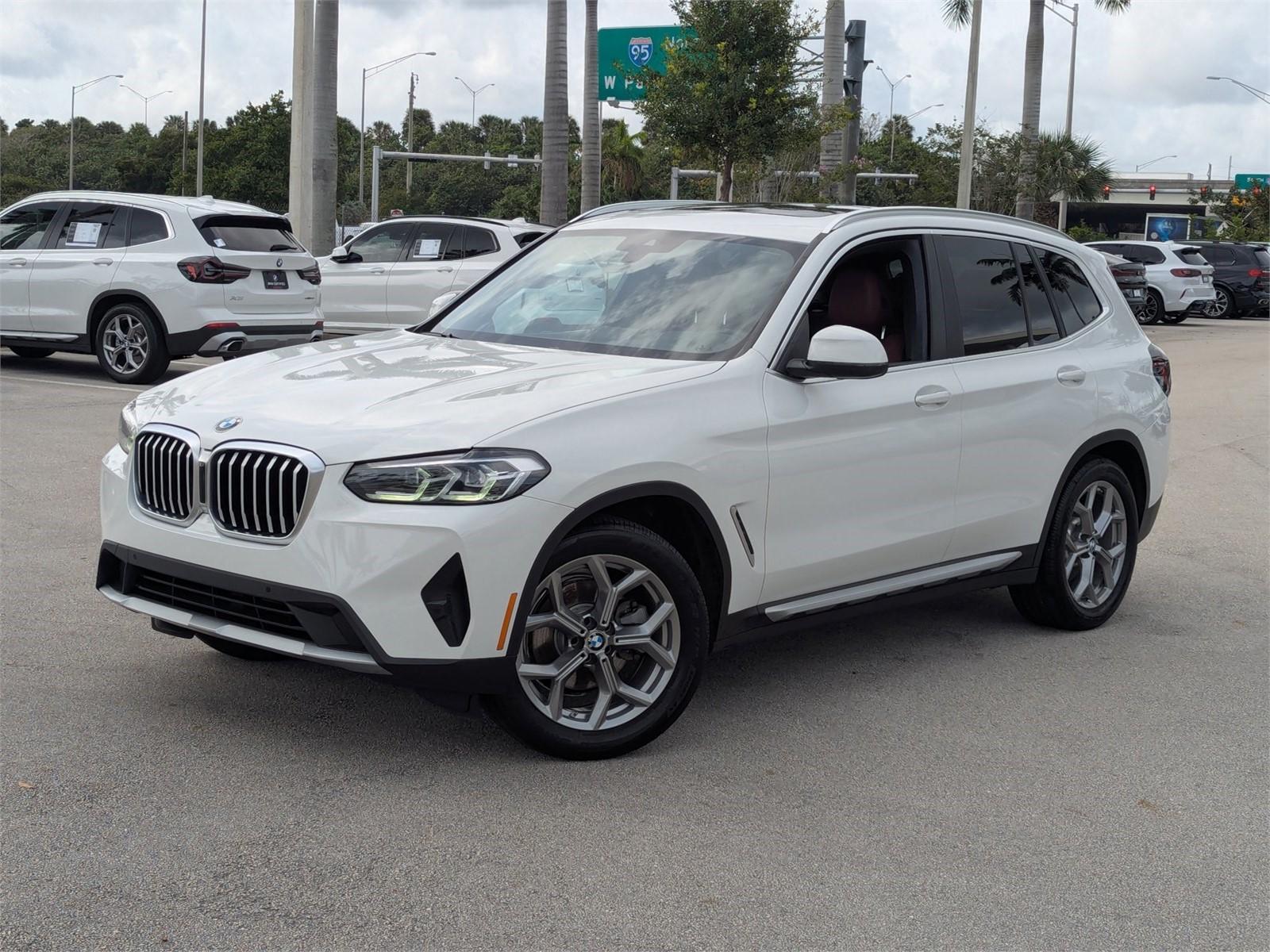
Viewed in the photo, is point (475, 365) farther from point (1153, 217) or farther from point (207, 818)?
point (1153, 217)

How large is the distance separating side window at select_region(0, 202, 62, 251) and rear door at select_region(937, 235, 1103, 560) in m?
11.4

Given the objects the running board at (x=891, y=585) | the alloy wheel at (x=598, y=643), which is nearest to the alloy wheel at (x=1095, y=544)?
the running board at (x=891, y=585)

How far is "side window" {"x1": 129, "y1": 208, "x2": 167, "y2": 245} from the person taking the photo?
1417 cm

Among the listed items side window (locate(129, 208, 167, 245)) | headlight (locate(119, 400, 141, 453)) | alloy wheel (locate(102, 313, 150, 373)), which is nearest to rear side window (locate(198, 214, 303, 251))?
side window (locate(129, 208, 167, 245))

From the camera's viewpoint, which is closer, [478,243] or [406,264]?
[478,243]

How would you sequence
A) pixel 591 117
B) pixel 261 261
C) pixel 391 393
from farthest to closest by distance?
pixel 591 117, pixel 261 261, pixel 391 393

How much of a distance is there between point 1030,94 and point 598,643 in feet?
118

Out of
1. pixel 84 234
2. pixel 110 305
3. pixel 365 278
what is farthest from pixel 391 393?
pixel 365 278

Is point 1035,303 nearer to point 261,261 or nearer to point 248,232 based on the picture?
point 261,261

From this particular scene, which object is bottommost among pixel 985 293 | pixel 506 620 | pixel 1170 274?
pixel 506 620

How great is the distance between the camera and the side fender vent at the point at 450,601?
13.6 ft

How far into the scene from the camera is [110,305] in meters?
14.5

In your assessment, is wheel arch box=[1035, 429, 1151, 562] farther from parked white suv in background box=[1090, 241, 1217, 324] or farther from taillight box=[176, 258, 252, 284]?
A: parked white suv in background box=[1090, 241, 1217, 324]

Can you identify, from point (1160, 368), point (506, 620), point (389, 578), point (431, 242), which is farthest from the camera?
point (431, 242)
